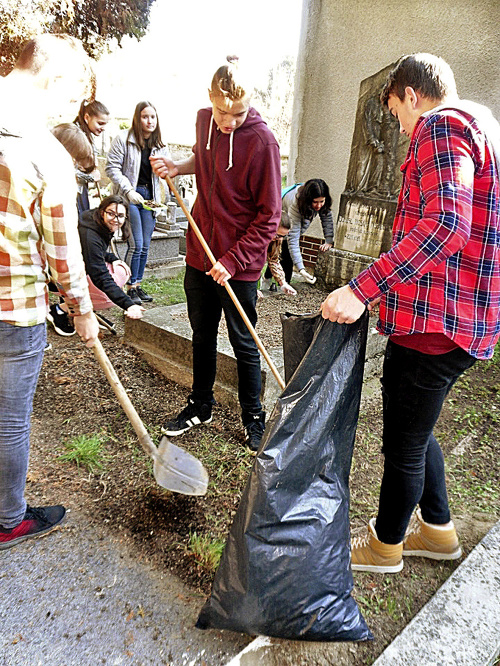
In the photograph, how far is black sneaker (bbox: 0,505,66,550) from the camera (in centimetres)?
189

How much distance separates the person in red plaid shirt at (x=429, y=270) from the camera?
128 centimetres

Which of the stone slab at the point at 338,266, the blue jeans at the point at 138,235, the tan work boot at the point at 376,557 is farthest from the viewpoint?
the stone slab at the point at 338,266

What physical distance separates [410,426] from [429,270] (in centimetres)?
54

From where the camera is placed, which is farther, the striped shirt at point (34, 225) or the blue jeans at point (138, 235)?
the blue jeans at point (138, 235)

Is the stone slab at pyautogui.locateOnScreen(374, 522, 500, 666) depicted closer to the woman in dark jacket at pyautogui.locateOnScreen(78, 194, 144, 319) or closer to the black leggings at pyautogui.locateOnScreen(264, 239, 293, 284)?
the woman in dark jacket at pyautogui.locateOnScreen(78, 194, 144, 319)

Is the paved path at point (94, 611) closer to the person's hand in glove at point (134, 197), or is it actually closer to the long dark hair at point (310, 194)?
the person's hand in glove at point (134, 197)

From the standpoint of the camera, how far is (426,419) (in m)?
1.55

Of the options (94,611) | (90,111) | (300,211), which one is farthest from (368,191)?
(94,611)

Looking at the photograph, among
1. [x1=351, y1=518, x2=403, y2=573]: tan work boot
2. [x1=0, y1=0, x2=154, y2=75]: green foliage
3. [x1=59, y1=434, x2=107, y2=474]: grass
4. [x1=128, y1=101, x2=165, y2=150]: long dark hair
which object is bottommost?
[x1=59, y1=434, x2=107, y2=474]: grass

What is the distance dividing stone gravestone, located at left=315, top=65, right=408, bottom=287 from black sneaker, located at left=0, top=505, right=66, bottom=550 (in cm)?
400

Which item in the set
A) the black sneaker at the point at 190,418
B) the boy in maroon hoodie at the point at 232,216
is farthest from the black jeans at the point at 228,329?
the black sneaker at the point at 190,418

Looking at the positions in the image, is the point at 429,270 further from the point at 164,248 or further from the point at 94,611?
the point at 164,248

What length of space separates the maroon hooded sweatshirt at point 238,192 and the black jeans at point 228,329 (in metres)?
0.09

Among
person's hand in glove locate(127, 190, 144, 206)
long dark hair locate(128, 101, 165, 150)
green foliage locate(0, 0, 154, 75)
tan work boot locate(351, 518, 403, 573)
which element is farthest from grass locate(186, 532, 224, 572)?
green foliage locate(0, 0, 154, 75)
